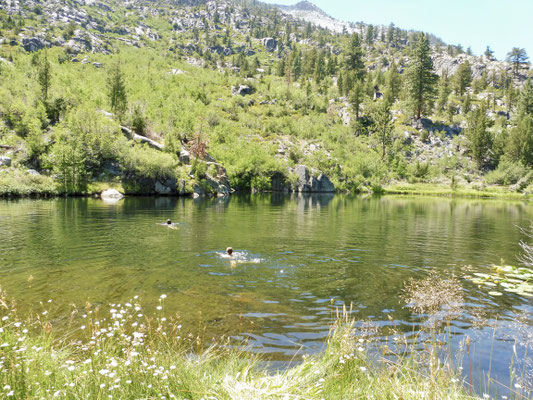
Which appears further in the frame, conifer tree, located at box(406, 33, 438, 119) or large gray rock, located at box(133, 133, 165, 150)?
conifer tree, located at box(406, 33, 438, 119)

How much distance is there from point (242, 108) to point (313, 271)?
14272 cm

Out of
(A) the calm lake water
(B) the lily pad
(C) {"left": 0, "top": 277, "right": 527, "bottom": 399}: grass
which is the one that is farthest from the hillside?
(B) the lily pad

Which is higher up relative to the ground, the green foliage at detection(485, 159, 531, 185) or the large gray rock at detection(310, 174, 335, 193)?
the green foliage at detection(485, 159, 531, 185)

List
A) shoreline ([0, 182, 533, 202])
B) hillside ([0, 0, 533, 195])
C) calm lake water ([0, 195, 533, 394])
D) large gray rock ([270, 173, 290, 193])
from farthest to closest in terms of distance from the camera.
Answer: large gray rock ([270, 173, 290, 193]), hillside ([0, 0, 533, 195]), shoreline ([0, 182, 533, 202]), calm lake water ([0, 195, 533, 394])

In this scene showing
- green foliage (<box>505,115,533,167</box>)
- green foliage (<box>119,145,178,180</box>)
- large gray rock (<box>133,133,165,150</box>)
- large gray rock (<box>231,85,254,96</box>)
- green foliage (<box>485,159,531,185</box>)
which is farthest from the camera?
large gray rock (<box>231,85,254,96</box>)

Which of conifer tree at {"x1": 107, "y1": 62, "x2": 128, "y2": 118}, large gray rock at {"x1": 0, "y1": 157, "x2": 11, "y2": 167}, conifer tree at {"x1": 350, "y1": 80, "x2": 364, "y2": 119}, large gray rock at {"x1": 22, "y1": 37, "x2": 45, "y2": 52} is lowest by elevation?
large gray rock at {"x1": 0, "y1": 157, "x2": 11, "y2": 167}

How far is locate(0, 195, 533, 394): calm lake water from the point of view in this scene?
433 inches

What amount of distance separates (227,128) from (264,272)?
4384 inches

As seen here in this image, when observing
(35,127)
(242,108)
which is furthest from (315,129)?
(35,127)

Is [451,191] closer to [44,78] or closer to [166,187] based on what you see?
[166,187]

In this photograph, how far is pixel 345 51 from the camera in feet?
616

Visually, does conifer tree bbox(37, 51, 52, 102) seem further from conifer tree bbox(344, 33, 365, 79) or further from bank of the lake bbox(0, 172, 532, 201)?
conifer tree bbox(344, 33, 365, 79)

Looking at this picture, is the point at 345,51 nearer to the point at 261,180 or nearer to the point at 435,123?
the point at 435,123

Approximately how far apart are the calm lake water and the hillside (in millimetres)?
42271
